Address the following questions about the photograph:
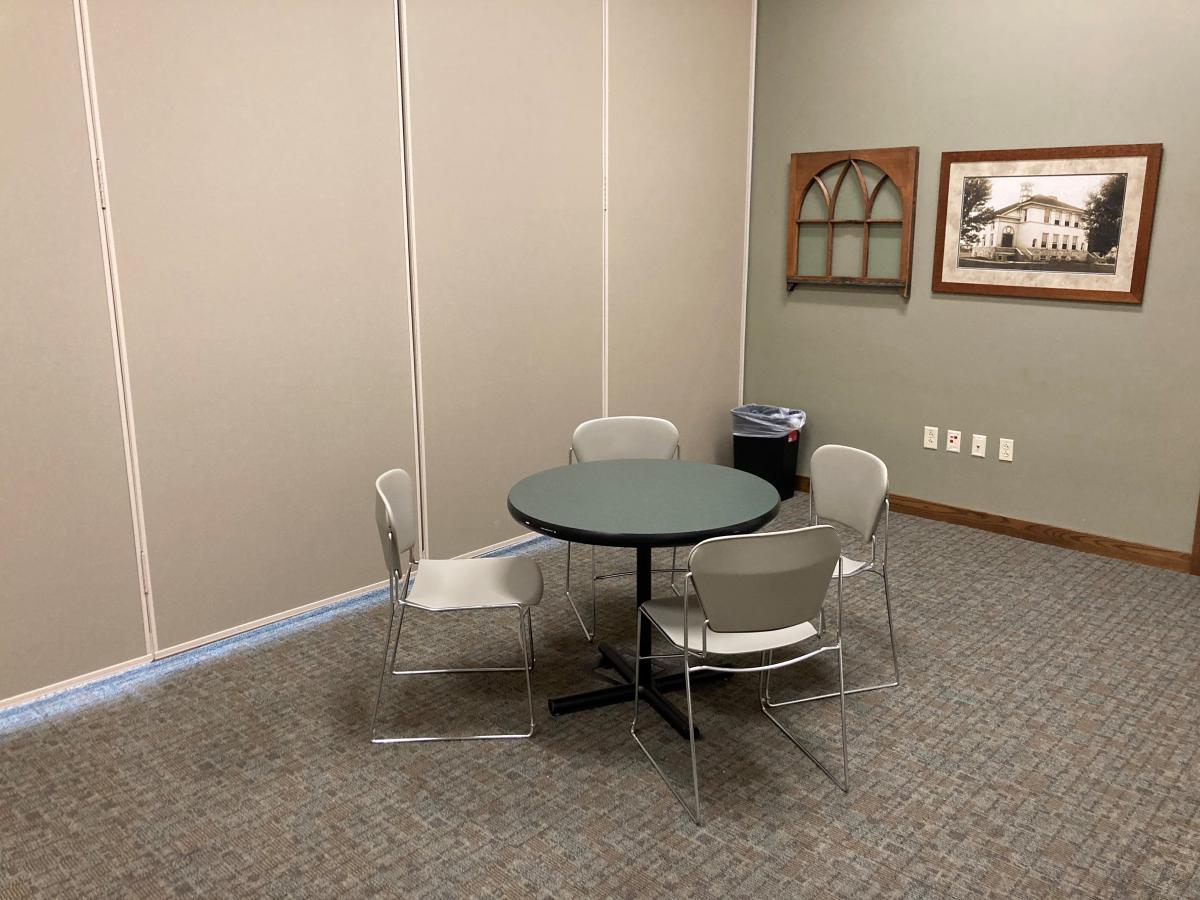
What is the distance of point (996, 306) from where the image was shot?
15.6ft

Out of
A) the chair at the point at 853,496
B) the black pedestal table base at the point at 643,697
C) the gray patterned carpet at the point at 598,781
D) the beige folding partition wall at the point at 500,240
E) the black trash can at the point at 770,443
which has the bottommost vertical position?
the gray patterned carpet at the point at 598,781

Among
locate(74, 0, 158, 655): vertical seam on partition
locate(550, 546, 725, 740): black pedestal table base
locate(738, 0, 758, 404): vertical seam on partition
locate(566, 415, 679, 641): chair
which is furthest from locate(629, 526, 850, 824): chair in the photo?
locate(738, 0, 758, 404): vertical seam on partition

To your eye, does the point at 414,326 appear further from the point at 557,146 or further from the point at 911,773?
the point at 911,773

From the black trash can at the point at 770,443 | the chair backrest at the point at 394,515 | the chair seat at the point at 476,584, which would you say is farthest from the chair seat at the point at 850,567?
the black trash can at the point at 770,443

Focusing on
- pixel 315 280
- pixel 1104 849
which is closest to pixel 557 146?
pixel 315 280

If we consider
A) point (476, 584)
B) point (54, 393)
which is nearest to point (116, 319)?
point (54, 393)

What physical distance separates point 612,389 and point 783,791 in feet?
8.88

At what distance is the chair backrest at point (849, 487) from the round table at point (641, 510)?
0.98 ft

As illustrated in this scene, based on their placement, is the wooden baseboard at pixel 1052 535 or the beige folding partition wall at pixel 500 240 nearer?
the beige folding partition wall at pixel 500 240

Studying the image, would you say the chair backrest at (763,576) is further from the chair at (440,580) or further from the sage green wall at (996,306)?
the sage green wall at (996,306)

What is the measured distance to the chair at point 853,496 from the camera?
10.3 feet

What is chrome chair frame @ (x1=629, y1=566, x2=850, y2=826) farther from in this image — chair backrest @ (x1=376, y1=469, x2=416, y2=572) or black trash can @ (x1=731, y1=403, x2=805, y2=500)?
black trash can @ (x1=731, y1=403, x2=805, y2=500)

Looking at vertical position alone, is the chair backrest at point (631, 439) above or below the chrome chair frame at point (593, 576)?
above

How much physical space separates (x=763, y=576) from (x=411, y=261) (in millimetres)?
2259
